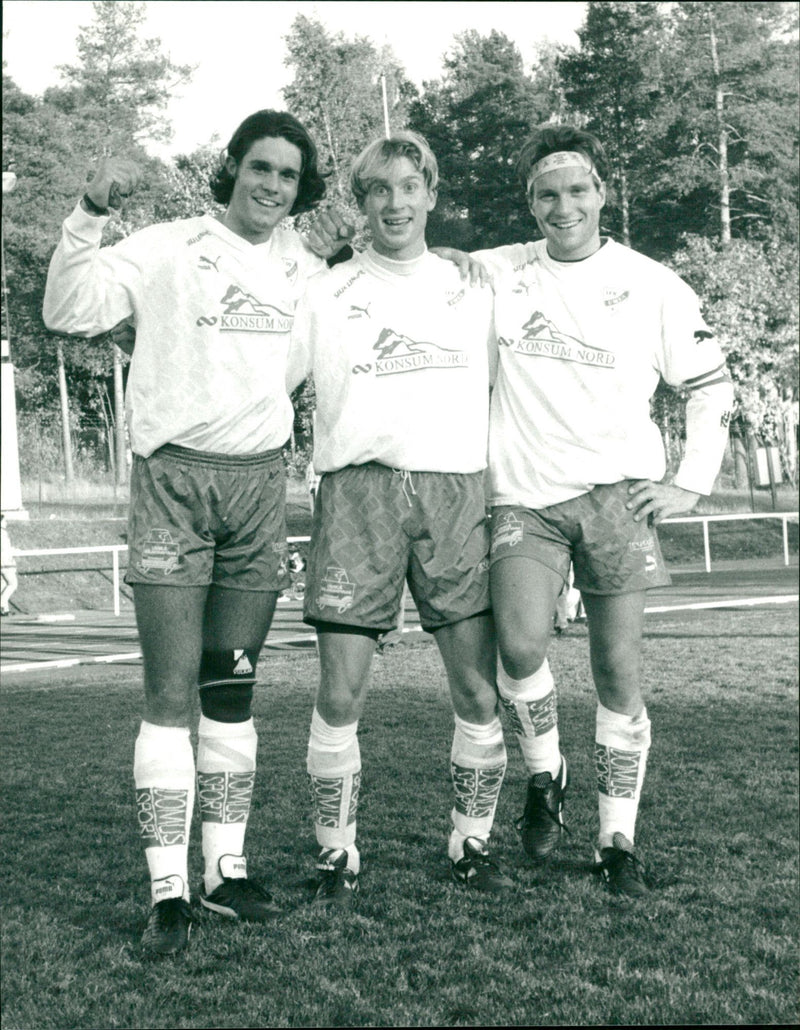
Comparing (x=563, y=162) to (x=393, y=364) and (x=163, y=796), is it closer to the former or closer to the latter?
(x=393, y=364)

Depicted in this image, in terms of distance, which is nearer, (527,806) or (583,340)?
(583,340)

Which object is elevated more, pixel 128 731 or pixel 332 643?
pixel 332 643

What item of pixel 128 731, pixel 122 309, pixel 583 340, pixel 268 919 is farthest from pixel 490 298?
pixel 128 731

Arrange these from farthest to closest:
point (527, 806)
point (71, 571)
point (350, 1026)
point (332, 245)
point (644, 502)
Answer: point (71, 571) < point (527, 806) < point (644, 502) < point (332, 245) < point (350, 1026)

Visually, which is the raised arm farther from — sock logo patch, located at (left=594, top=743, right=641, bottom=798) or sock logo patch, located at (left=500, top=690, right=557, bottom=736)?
sock logo patch, located at (left=594, top=743, right=641, bottom=798)

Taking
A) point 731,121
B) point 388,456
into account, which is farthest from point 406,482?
point 731,121

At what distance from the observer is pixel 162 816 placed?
3172 millimetres

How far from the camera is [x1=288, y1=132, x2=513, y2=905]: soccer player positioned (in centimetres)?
319

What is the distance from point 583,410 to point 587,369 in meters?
0.11

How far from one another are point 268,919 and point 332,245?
5.46 ft

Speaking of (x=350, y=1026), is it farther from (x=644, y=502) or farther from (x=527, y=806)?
(x=644, y=502)

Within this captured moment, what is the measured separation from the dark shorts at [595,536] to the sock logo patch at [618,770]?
1.63 feet

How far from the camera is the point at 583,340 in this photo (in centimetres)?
334

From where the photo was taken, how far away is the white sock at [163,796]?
316 cm
